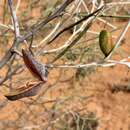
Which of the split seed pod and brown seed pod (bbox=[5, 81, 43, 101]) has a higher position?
the split seed pod

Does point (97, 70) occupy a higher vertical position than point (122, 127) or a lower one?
higher

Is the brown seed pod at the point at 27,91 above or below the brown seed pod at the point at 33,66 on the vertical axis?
below

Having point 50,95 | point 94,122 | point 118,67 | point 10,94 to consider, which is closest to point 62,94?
point 50,95

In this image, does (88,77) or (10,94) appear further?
(88,77)

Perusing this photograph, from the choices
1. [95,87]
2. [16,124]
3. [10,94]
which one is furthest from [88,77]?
[10,94]

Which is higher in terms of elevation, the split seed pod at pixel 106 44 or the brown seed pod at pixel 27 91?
the split seed pod at pixel 106 44

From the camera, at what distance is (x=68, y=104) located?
8.09 feet

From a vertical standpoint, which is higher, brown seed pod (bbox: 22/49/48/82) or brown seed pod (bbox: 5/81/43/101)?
A: brown seed pod (bbox: 22/49/48/82)

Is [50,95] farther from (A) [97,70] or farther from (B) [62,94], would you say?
(A) [97,70]

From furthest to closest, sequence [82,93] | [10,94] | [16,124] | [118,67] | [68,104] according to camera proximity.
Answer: [118,67]
[82,93]
[68,104]
[16,124]
[10,94]

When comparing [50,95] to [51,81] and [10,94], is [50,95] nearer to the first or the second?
[51,81]

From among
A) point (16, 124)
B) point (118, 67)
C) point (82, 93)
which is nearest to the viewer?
point (16, 124)

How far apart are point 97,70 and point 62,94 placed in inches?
12.1

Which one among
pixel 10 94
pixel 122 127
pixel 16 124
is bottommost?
pixel 122 127
